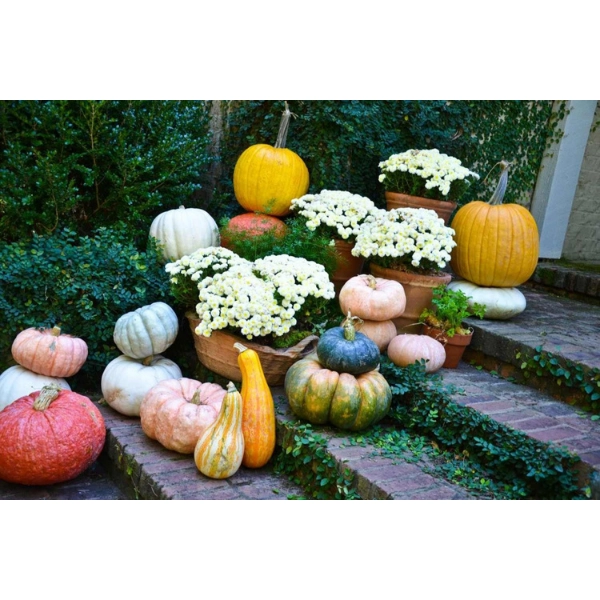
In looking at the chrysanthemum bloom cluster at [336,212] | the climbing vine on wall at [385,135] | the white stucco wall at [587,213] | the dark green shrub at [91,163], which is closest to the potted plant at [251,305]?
the chrysanthemum bloom cluster at [336,212]

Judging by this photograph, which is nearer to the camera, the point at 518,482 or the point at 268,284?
the point at 518,482

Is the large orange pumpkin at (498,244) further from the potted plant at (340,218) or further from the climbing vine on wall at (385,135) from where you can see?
the climbing vine on wall at (385,135)

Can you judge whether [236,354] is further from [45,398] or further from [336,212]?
[336,212]

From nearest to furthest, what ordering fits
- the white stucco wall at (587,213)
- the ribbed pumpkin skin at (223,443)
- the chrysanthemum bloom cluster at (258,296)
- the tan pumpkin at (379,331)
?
the ribbed pumpkin skin at (223,443), the chrysanthemum bloom cluster at (258,296), the tan pumpkin at (379,331), the white stucco wall at (587,213)

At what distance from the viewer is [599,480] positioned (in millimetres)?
2572

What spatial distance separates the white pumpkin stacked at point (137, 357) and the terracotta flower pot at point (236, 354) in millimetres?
231

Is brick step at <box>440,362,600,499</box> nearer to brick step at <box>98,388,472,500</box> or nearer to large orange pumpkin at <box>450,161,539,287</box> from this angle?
brick step at <box>98,388,472,500</box>

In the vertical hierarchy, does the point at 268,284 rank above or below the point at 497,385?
above

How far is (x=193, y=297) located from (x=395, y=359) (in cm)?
126

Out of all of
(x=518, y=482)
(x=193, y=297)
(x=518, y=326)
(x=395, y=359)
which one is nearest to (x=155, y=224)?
(x=193, y=297)

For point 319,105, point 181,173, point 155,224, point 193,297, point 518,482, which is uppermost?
point 319,105

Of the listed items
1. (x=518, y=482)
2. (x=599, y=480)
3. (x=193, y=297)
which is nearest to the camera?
(x=599, y=480)

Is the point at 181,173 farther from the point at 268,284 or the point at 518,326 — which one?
the point at 518,326

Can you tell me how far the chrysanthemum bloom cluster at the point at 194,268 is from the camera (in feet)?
12.5
